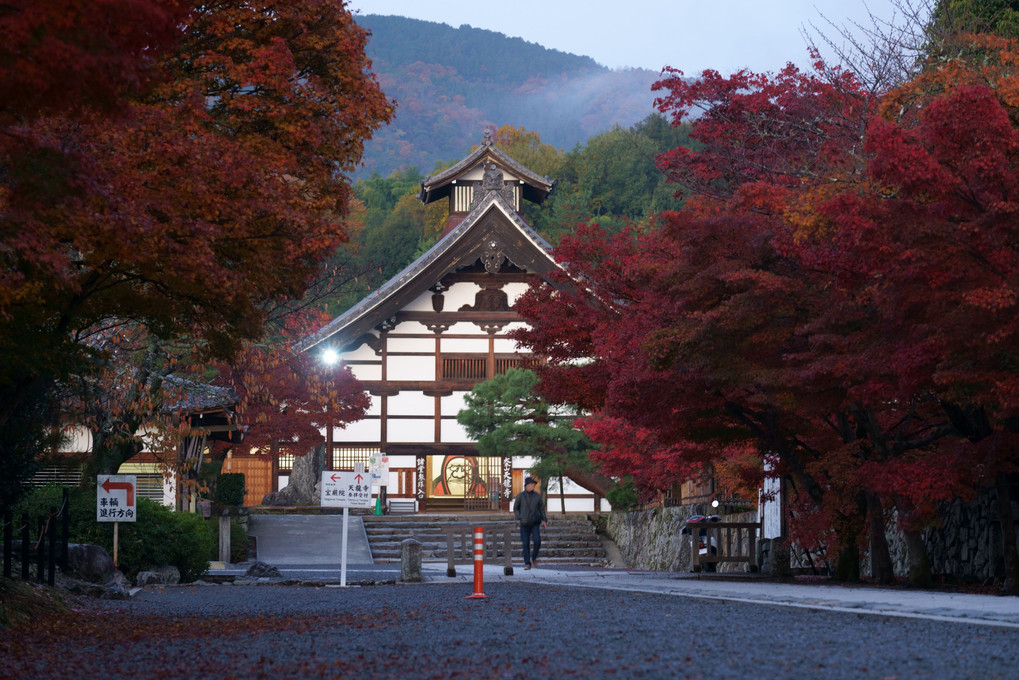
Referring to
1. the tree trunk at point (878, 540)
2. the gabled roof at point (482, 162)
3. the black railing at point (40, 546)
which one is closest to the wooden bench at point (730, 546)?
the tree trunk at point (878, 540)

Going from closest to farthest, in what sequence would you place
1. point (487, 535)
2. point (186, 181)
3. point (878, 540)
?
point (186, 181)
point (878, 540)
point (487, 535)

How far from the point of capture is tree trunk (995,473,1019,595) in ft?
42.5

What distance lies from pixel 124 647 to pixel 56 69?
4.61 meters

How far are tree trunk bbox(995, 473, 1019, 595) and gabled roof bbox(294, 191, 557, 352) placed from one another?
24612 millimetres

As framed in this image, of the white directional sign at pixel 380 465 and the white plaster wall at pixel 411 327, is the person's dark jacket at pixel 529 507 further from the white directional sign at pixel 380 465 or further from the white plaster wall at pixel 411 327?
the white plaster wall at pixel 411 327

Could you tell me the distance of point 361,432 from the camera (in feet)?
125

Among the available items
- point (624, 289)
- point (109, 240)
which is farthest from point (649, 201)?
point (109, 240)

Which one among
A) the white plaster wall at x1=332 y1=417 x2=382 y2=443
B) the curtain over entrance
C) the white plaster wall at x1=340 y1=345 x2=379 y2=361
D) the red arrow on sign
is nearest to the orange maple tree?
the red arrow on sign

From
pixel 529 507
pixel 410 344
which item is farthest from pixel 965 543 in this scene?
pixel 410 344

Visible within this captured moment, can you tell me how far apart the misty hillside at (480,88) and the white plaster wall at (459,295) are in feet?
300

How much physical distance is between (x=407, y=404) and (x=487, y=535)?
989 centimetres

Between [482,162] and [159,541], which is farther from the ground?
[482,162]

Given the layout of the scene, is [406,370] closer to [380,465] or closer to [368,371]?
[368,371]

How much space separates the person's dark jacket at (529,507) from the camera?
67.6ft
